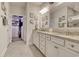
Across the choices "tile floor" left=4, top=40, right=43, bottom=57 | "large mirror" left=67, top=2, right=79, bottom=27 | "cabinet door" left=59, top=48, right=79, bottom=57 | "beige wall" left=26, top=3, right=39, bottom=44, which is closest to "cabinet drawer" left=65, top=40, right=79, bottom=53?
"cabinet door" left=59, top=48, right=79, bottom=57

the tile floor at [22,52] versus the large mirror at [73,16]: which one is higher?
the large mirror at [73,16]

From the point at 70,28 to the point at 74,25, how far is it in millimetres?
137

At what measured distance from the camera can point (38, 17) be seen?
5910mm

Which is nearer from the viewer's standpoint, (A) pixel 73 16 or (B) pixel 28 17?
(A) pixel 73 16

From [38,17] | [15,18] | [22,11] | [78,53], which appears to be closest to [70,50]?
[78,53]

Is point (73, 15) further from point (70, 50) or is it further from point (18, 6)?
point (18, 6)

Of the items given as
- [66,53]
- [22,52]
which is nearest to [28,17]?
[22,52]

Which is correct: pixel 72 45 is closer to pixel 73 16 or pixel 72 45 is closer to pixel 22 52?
pixel 73 16

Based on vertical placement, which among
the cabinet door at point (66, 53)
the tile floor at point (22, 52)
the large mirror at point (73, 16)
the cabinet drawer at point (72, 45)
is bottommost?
the tile floor at point (22, 52)

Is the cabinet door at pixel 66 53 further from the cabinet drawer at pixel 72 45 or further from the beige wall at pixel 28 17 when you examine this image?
the beige wall at pixel 28 17

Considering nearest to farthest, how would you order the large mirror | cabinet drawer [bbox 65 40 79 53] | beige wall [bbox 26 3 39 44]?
cabinet drawer [bbox 65 40 79 53], the large mirror, beige wall [bbox 26 3 39 44]

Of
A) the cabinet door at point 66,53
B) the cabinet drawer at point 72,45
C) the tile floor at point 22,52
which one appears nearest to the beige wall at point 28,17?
the tile floor at point 22,52

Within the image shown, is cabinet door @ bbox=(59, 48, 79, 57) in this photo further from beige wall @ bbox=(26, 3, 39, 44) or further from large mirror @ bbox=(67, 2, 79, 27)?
beige wall @ bbox=(26, 3, 39, 44)

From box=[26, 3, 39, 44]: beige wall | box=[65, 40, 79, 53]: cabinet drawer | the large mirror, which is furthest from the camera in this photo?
box=[26, 3, 39, 44]: beige wall
